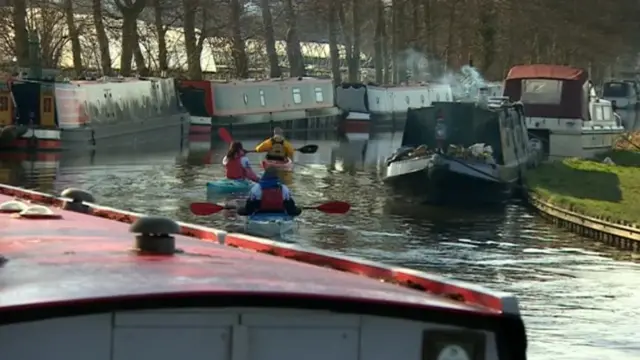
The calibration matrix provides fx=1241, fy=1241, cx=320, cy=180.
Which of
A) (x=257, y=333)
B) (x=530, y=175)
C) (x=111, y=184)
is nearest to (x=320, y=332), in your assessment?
(x=257, y=333)

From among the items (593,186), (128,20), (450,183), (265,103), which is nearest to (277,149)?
(450,183)

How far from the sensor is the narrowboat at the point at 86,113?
34938 mm

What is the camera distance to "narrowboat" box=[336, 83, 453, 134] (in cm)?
5472

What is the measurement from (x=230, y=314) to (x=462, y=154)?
21647mm

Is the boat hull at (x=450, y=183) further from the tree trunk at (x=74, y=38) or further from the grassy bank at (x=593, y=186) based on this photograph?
the tree trunk at (x=74, y=38)

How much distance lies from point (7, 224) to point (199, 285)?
2661mm

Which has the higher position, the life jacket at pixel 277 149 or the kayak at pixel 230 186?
the life jacket at pixel 277 149

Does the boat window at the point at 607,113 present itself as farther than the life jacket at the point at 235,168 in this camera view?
Yes

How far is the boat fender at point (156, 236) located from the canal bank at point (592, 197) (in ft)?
46.4

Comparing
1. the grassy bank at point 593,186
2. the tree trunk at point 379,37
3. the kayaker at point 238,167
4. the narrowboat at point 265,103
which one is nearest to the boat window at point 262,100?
the narrowboat at point 265,103

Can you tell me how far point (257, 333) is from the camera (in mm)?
3424

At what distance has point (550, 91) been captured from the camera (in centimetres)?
3497

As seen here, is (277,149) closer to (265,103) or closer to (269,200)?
(269,200)

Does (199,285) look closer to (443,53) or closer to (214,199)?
(214,199)
